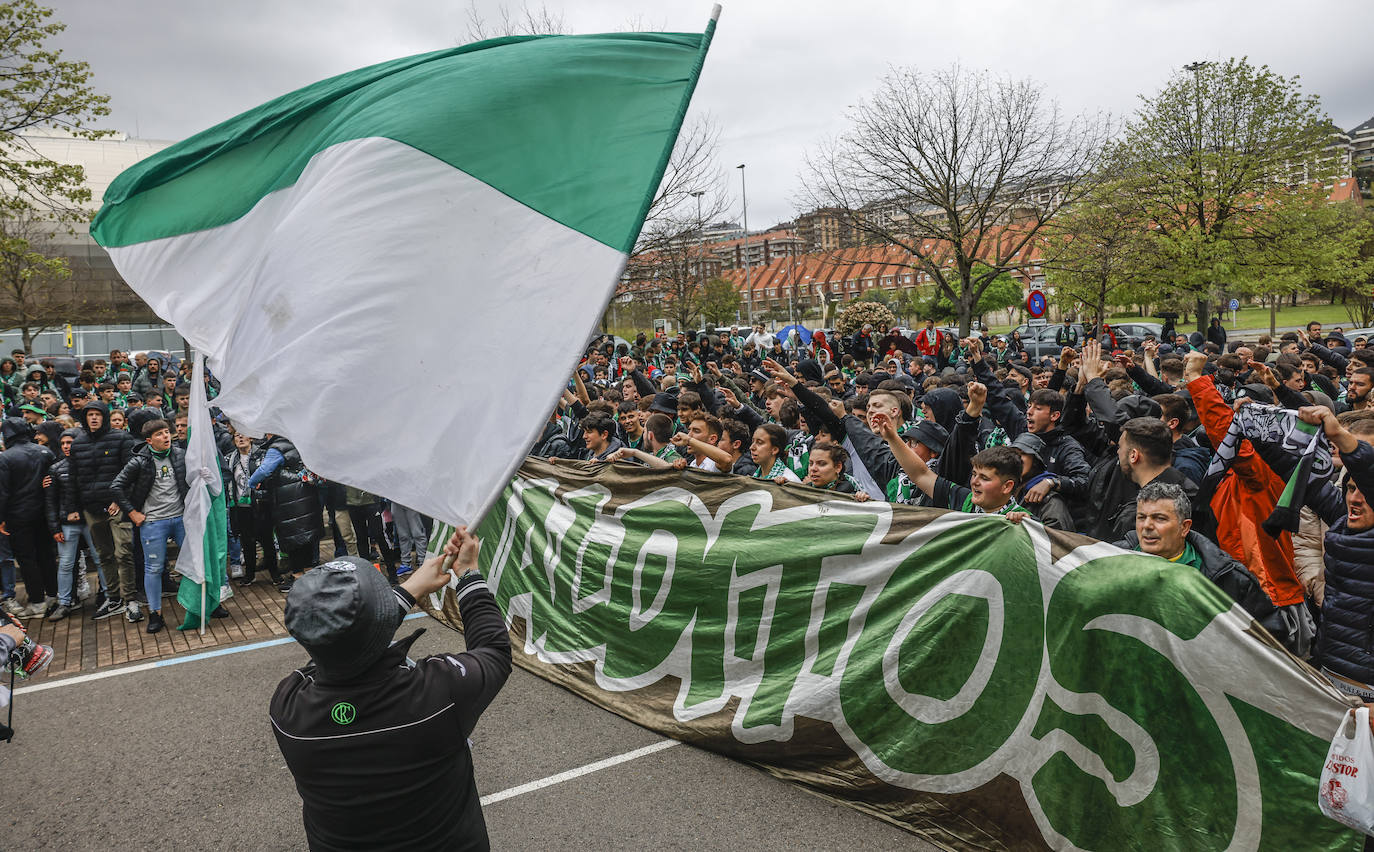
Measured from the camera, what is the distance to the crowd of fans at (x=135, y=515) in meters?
8.42

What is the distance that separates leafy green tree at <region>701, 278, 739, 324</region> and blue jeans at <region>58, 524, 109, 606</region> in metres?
55.7

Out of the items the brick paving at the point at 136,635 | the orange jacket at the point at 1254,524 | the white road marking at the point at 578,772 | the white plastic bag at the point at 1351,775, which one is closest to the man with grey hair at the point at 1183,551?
the white plastic bag at the point at 1351,775

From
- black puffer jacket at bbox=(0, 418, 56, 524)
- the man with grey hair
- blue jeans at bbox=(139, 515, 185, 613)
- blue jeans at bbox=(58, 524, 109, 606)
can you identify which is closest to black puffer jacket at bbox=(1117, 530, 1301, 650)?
the man with grey hair

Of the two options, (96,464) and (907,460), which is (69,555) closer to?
(96,464)

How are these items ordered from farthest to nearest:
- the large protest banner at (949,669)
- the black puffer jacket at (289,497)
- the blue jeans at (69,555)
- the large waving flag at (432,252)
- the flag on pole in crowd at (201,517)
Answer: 1. the black puffer jacket at (289,497)
2. the blue jeans at (69,555)
3. the flag on pole in crowd at (201,517)
4. the large protest banner at (949,669)
5. the large waving flag at (432,252)

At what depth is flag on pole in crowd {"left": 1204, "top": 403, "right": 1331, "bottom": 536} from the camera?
165 inches

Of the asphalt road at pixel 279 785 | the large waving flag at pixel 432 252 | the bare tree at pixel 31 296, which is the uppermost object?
the bare tree at pixel 31 296

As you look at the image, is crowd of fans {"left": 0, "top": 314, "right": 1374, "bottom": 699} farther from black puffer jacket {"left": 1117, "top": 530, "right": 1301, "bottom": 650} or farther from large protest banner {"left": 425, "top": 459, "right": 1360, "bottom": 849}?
large protest banner {"left": 425, "top": 459, "right": 1360, "bottom": 849}

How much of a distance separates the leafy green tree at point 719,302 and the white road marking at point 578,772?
58.7 m

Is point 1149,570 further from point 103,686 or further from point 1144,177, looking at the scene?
point 1144,177

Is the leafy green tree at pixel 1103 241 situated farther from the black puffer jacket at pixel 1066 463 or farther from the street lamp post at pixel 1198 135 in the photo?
the black puffer jacket at pixel 1066 463

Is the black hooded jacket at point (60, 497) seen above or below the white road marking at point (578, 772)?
above

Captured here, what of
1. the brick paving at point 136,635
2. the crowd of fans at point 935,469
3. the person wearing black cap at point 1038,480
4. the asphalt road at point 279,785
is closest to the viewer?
the crowd of fans at point 935,469

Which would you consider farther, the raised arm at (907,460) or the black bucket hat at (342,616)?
the raised arm at (907,460)
